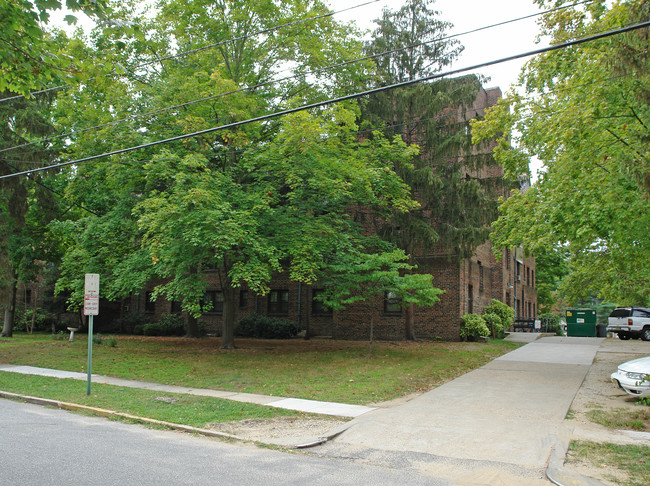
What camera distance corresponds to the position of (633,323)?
92.3 ft

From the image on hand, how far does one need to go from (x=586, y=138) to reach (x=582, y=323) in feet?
Answer: 71.9

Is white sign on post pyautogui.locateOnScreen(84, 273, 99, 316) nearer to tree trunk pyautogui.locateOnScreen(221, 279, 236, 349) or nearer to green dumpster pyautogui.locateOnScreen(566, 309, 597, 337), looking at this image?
tree trunk pyautogui.locateOnScreen(221, 279, 236, 349)

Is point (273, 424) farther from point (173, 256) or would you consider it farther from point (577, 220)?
point (577, 220)

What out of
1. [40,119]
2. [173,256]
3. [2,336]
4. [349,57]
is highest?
[349,57]

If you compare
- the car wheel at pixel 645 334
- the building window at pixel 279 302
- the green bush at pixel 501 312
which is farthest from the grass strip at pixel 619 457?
the car wheel at pixel 645 334

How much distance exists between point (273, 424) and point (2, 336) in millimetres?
25408

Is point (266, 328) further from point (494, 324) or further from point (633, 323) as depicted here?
point (633, 323)

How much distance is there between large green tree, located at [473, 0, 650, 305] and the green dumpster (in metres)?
16.5

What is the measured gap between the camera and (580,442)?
7410 millimetres

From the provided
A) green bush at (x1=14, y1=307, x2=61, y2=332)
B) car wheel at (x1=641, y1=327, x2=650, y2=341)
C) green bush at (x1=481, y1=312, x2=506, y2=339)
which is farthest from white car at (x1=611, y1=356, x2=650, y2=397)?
green bush at (x1=14, y1=307, x2=61, y2=332)

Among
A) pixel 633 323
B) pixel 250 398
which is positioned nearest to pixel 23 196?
pixel 250 398

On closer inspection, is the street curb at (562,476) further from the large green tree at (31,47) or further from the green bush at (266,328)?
the green bush at (266,328)

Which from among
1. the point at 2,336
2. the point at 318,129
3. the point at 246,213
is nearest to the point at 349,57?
the point at 318,129

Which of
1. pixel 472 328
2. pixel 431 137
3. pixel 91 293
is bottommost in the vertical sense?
pixel 472 328
